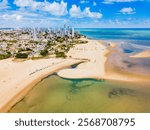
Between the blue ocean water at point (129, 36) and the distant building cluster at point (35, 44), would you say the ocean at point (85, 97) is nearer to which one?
the distant building cluster at point (35, 44)

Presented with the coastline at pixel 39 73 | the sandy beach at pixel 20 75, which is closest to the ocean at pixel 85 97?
the sandy beach at pixel 20 75

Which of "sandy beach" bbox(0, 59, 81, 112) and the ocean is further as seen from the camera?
"sandy beach" bbox(0, 59, 81, 112)

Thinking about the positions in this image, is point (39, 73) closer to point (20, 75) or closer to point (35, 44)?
point (20, 75)

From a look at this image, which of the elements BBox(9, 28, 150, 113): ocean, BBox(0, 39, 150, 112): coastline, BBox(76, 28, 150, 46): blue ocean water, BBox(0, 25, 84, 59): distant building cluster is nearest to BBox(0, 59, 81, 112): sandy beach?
BBox(0, 39, 150, 112): coastline

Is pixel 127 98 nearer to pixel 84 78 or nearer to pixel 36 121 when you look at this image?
pixel 84 78

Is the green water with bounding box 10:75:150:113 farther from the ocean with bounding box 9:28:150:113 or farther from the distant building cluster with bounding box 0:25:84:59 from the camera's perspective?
the distant building cluster with bounding box 0:25:84:59

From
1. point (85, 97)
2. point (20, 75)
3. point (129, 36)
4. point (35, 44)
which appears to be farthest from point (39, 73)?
point (129, 36)
